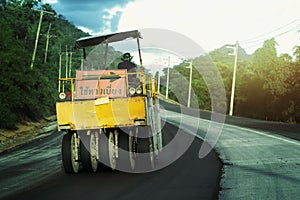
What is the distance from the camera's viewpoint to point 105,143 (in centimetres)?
1071

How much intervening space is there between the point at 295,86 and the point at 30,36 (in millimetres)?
38008

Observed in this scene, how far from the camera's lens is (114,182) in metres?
9.70

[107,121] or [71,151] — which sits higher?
[107,121]

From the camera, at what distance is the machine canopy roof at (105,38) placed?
1214 centimetres

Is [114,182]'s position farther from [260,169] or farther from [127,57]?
[127,57]

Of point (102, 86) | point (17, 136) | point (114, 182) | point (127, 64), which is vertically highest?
point (127, 64)

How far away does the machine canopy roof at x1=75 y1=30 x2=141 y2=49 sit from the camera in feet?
39.8

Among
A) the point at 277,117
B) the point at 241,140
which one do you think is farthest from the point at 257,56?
the point at 241,140

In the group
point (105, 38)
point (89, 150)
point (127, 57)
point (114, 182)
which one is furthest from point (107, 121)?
point (105, 38)

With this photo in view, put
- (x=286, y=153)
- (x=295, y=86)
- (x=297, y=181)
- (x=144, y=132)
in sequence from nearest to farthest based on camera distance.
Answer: (x=297, y=181), (x=144, y=132), (x=286, y=153), (x=295, y=86)

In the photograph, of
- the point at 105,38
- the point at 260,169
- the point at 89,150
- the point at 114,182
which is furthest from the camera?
the point at 105,38

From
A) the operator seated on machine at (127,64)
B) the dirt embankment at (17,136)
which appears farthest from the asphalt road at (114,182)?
the dirt embankment at (17,136)

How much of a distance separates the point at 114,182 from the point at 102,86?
2.70 metres

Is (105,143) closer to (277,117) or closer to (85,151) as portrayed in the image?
(85,151)
